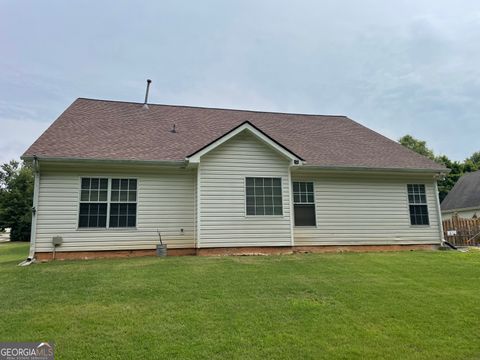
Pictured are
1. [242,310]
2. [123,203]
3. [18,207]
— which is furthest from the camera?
[18,207]

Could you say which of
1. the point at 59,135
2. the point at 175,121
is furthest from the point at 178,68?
the point at 59,135

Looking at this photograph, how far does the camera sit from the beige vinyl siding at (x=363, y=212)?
11.9 metres

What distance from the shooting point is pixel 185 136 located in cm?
1294

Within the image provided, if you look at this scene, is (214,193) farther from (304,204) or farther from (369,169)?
(369,169)

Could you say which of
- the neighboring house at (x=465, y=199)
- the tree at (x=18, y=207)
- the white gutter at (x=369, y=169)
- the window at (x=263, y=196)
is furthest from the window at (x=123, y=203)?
the tree at (x=18, y=207)

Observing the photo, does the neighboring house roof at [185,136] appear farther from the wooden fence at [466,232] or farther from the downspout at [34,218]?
the wooden fence at [466,232]

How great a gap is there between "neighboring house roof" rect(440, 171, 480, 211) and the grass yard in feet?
75.8

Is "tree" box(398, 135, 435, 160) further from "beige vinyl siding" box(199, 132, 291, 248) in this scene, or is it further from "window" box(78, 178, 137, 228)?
"window" box(78, 178, 137, 228)

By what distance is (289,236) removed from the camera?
430 inches

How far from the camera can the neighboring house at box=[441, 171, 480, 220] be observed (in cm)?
2731

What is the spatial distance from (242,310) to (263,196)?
230 inches

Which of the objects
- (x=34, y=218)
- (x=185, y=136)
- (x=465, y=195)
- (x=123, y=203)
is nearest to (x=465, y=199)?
(x=465, y=195)

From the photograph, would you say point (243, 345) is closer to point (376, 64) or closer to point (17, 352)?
point (17, 352)

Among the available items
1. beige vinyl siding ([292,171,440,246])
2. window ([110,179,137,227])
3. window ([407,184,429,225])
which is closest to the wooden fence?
window ([407,184,429,225])
